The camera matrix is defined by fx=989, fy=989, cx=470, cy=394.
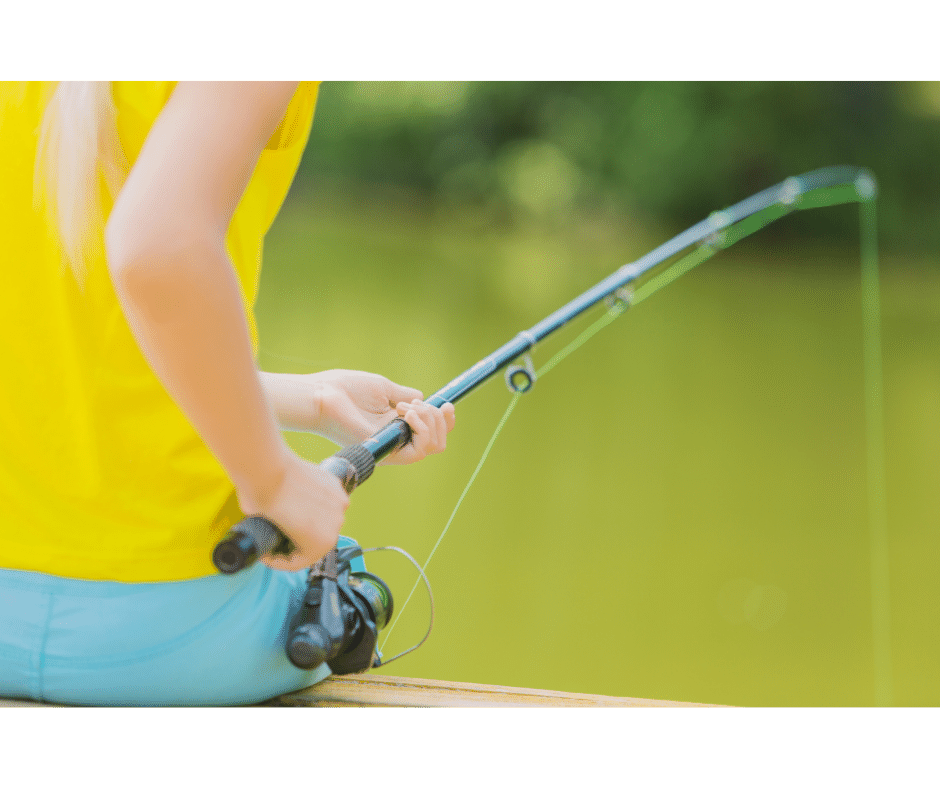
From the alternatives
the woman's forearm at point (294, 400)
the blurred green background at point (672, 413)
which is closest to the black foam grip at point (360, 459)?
the woman's forearm at point (294, 400)

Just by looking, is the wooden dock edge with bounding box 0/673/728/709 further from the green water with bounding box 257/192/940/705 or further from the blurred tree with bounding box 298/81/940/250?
the blurred tree with bounding box 298/81/940/250

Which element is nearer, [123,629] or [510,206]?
[123,629]

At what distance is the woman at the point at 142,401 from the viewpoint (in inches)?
19.7

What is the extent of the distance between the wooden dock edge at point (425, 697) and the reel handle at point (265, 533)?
20 centimetres

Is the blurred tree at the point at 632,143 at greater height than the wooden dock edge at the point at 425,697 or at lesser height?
greater

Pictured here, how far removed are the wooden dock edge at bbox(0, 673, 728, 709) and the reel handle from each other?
0.64ft

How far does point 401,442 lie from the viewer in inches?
31.3

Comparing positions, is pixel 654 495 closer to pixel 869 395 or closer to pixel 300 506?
pixel 869 395

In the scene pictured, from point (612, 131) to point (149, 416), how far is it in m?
11.4

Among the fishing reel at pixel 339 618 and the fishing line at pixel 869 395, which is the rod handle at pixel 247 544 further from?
the fishing line at pixel 869 395

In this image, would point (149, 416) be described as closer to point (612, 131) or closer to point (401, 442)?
point (401, 442)

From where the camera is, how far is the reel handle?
541mm

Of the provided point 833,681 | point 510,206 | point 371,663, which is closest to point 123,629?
point 371,663

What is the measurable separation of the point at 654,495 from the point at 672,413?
91cm
